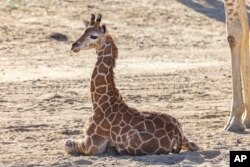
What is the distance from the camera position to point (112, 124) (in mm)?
8891

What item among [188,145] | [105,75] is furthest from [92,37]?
[188,145]

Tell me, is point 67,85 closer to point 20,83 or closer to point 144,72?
point 20,83

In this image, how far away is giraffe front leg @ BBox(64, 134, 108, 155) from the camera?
29.2 ft

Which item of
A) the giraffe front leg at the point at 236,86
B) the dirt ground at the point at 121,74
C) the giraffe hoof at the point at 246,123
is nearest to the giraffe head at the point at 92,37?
the dirt ground at the point at 121,74

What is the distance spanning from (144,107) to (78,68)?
227 centimetres

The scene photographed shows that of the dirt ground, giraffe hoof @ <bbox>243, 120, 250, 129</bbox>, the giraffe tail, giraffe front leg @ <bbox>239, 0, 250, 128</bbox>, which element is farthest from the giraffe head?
giraffe hoof @ <bbox>243, 120, 250, 129</bbox>

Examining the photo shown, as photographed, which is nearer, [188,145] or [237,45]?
[188,145]

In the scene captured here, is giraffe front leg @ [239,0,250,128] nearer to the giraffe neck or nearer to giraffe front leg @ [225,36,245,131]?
giraffe front leg @ [225,36,245,131]

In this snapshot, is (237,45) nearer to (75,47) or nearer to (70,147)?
(75,47)

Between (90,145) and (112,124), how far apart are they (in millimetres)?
251

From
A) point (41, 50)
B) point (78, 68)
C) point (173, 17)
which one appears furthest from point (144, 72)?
point (173, 17)

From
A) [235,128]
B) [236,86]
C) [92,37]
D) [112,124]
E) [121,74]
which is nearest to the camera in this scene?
[112,124]

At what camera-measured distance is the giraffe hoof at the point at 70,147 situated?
355 inches

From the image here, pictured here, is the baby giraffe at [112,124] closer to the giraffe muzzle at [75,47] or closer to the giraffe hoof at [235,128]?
the giraffe muzzle at [75,47]
